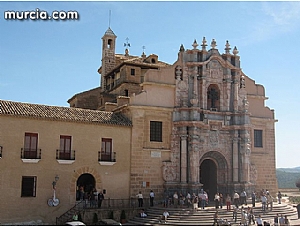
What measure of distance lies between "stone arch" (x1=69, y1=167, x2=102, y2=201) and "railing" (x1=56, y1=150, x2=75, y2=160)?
1087mm

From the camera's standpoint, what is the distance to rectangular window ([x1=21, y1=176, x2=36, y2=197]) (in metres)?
28.3

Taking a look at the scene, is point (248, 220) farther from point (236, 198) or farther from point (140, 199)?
point (140, 199)

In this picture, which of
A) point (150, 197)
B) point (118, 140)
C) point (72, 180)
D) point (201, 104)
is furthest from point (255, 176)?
point (72, 180)

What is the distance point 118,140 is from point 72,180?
464 centimetres

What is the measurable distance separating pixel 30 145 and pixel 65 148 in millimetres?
2493

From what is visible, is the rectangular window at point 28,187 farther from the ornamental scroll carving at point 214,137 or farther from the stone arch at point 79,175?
the ornamental scroll carving at point 214,137

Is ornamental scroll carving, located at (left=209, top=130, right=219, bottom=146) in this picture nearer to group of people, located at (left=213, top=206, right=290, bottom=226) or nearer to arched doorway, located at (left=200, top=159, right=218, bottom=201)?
arched doorway, located at (left=200, top=159, right=218, bottom=201)

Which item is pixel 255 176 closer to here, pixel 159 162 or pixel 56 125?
pixel 159 162

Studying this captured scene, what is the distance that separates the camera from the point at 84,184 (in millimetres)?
33406

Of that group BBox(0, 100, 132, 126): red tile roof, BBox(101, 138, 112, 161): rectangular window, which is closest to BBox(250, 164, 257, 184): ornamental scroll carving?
BBox(0, 100, 132, 126): red tile roof

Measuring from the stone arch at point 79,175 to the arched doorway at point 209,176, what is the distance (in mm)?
10618

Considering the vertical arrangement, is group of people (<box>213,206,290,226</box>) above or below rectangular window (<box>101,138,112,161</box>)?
below

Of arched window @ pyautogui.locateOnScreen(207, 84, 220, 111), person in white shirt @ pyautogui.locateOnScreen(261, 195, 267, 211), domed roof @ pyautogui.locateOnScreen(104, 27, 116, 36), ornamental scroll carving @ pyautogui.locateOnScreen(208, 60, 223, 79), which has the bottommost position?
person in white shirt @ pyautogui.locateOnScreen(261, 195, 267, 211)

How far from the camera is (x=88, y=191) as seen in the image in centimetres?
3247
